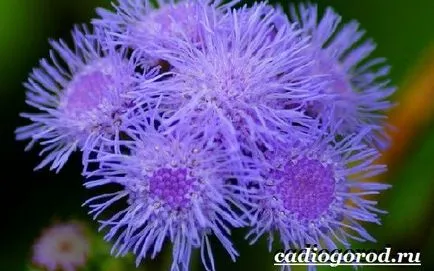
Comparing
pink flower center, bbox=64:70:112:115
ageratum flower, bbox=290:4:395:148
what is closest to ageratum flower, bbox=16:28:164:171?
pink flower center, bbox=64:70:112:115

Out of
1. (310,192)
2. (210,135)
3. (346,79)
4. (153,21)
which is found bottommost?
(310,192)

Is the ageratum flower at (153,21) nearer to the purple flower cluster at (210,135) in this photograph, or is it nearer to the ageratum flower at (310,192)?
the purple flower cluster at (210,135)

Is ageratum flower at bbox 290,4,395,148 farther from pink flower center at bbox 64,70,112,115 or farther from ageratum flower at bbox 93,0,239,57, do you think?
pink flower center at bbox 64,70,112,115

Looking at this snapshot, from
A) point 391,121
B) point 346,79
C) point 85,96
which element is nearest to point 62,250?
point 85,96

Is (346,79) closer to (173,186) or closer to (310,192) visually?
(310,192)

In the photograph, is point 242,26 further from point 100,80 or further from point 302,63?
point 100,80

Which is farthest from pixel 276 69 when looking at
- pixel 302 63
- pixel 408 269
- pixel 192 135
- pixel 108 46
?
pixel 408 269
